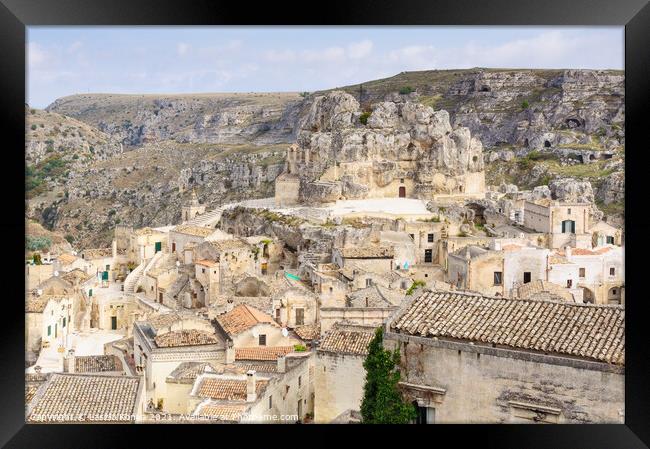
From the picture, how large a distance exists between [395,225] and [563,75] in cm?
4075

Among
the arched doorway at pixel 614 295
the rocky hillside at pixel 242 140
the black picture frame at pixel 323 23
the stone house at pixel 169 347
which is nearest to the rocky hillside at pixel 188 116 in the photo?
the rocky hillside at pixel 242 140

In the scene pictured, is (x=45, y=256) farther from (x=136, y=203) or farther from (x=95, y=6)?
(x=136, y=203)

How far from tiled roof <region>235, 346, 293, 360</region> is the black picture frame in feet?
15.9

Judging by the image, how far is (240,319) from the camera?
12.7 meters

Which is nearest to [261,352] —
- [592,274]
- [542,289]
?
[542,289]

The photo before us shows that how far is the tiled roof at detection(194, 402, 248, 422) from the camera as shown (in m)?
8.42

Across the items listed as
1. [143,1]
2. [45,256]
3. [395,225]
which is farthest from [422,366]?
[45,256]

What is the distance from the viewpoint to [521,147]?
172ft

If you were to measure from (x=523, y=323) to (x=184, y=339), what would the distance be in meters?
5.74

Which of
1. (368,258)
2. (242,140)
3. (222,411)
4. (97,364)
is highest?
(242,140)

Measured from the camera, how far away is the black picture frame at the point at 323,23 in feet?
21.0

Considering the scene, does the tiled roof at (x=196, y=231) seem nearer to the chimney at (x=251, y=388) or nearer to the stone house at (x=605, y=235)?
the stone house at (x=605, y=235)

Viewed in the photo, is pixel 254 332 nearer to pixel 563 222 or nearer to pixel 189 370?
pixel 189 370

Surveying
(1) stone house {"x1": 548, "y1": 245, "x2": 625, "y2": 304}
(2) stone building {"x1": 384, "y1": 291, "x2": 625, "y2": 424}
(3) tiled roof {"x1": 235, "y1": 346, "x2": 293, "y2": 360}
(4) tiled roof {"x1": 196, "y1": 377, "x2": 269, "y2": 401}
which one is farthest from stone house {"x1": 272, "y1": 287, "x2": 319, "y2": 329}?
(2) stone building {"x1": 384, "y1": 291, "x2": 625, "y2": 424}
